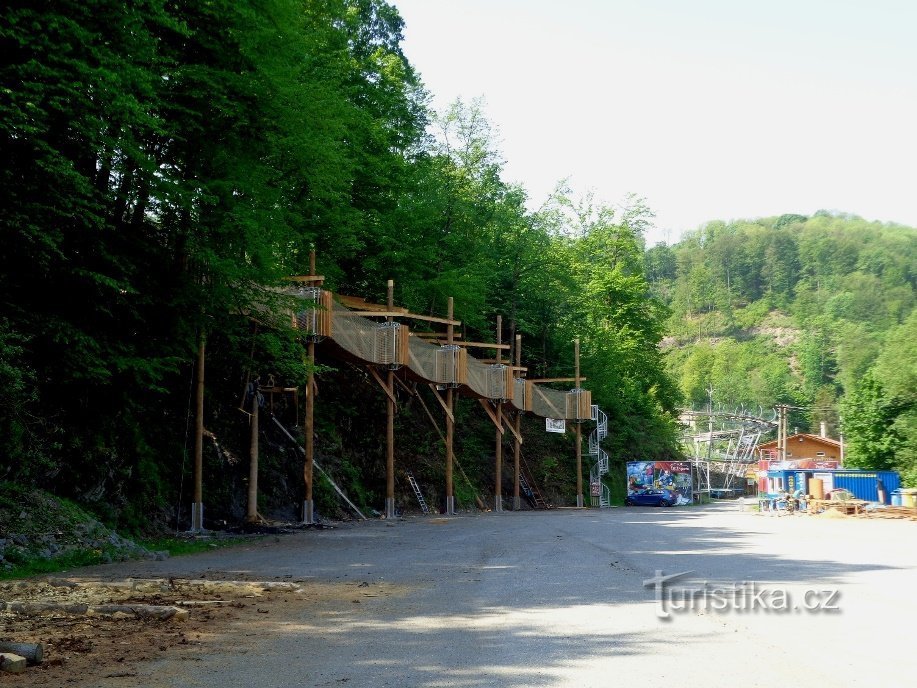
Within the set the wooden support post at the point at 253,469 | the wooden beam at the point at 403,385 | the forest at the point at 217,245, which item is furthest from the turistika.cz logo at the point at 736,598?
the wooden beam at the point at 403,385

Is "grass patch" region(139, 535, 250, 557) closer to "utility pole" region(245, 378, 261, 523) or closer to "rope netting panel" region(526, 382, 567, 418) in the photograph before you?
"utility pole" region(245, 378, 261, 523)

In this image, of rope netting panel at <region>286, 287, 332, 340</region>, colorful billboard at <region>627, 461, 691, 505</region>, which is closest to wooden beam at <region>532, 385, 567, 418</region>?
colorful billboard at <region>627, 461, 691, 505</region>

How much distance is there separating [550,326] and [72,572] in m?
41.5

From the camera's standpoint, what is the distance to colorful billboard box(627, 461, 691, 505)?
50625mm

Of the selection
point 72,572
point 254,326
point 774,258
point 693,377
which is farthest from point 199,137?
point 774,258

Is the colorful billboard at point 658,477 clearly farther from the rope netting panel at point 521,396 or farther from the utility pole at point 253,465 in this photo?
the utility pole at point 253,465

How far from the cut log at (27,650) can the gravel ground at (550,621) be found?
0.59m

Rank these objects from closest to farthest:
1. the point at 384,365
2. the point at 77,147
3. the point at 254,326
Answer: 1. the point at 77,147
2. the point at 254,326
3. the point at 384,365

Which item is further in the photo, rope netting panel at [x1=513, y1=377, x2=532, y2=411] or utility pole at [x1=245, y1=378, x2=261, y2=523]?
rope netting panel at [x1=513, y1=377, x2=532, y2=411]

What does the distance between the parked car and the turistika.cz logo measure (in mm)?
39030

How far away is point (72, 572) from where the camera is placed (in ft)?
44.0

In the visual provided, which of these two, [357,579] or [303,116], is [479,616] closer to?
[357,579]

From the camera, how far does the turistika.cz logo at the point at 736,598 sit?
984 centimetres

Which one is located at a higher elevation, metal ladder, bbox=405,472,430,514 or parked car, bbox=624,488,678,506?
metal ladder, bbox=405,472,430,514
